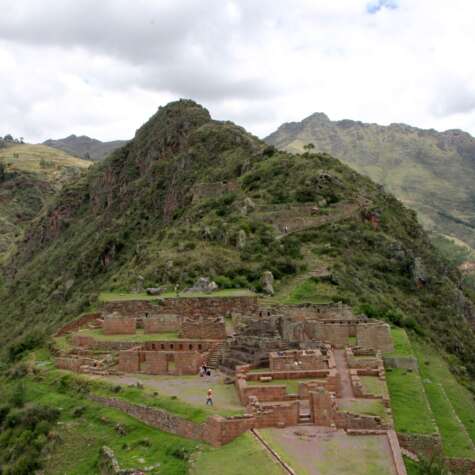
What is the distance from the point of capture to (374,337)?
29141 millimetres

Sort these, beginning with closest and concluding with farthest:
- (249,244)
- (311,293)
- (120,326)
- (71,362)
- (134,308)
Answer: (71,362) < (120,326) < (134,308) < (311,293) < (249,244)

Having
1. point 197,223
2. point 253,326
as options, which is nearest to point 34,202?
point 197,223

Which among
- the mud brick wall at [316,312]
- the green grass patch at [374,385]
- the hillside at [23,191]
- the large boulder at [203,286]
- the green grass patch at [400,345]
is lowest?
the green grass patch at [400,345]

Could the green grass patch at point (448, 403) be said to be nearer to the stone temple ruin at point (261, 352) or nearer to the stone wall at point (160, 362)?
the stone temple ruin at point (261, 352)

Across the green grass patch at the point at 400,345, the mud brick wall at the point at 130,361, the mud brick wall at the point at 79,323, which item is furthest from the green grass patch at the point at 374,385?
the mud brick wall at the point at 79,323

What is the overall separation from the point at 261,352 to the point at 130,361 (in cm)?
541

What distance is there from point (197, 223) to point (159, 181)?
3673 centimetres

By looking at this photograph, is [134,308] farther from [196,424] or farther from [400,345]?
[196,424]

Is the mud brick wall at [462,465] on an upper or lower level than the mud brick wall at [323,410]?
lower

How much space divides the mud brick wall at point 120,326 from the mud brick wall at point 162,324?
68 centimetres

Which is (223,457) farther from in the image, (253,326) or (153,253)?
(153,253)

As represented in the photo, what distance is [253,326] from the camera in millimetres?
29641

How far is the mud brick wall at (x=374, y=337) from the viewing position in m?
29.1

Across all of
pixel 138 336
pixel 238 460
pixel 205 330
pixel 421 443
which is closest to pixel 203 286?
pixel 138 336
